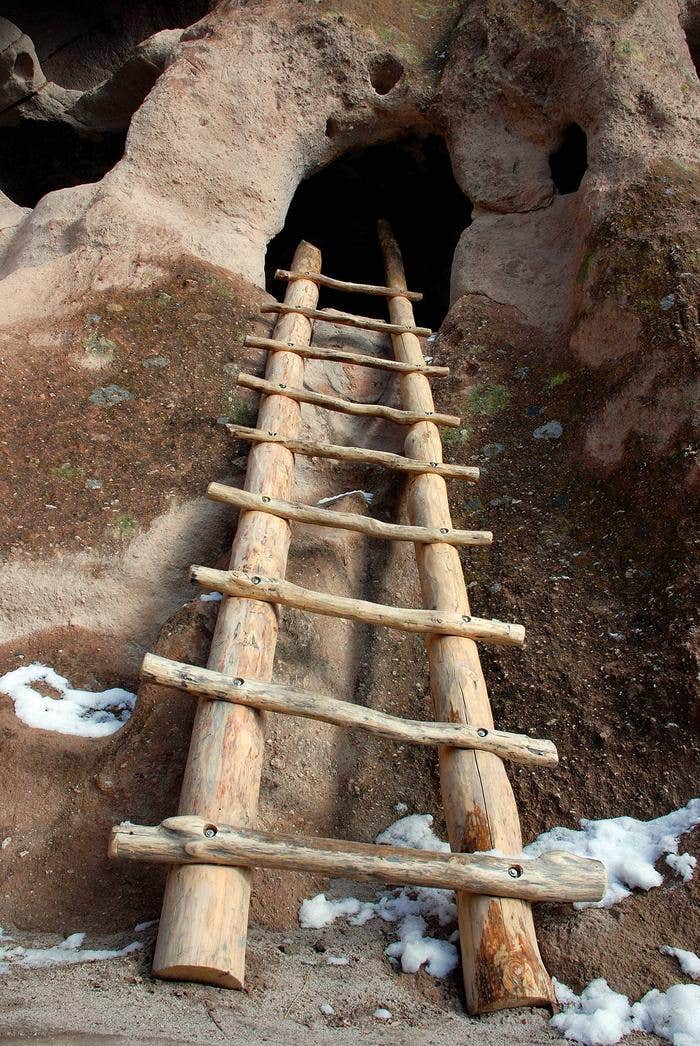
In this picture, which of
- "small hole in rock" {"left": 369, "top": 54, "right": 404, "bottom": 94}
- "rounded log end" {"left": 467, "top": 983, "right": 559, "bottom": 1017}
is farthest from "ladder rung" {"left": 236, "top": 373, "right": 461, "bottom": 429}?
"small hole in rock" {"left": 369, "top": 54, "right": 404, "bottom": 94}

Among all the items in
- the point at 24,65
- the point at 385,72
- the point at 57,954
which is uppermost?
the point at 385,72

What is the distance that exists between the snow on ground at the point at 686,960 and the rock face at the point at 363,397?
0.14 meters

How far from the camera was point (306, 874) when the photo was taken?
221 centimetres

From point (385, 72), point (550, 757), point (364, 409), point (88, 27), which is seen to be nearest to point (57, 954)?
point (550, 757)

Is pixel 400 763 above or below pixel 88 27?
below

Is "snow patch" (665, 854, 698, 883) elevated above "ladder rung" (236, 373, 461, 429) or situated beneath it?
situated beneath

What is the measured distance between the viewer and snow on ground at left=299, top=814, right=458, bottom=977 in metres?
1.91

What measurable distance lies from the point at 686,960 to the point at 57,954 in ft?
4.82

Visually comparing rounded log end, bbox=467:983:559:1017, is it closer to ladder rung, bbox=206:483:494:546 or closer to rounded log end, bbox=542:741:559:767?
rounded log end, bbox=542:741:559:767

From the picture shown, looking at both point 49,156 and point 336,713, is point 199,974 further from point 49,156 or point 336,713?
point 49,156

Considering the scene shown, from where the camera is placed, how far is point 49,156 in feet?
24.3


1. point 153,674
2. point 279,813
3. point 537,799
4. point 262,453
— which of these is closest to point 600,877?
point 537,799

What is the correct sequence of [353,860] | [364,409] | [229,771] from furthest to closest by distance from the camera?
1. [364,409]
2. [229,771]
3. [353,860]

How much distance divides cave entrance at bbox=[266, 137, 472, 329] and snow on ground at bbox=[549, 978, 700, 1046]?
498 centimetres
